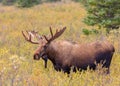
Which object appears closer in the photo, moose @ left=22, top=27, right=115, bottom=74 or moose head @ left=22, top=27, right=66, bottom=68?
moose head @ left=22, top=27, right=66, bottom=68

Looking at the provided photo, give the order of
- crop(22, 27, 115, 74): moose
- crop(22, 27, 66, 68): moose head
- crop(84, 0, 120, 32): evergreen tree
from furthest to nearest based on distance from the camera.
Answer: crop(84, 0, 120, 32): evergreen tree < crop(22, 27, 115, 74): moose < crop(22, 27, 66, 68): moose head

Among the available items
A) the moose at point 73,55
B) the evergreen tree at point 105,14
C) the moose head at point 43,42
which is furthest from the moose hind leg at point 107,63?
the evergreen tree at point 105,14

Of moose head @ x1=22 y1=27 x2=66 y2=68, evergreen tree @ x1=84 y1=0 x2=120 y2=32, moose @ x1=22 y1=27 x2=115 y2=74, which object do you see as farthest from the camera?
evergreen tree @ x1=84 y1=0 x2=120 y2=32

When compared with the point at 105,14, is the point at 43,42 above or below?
above

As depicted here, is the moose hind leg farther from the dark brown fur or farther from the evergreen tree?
the evergreen tree

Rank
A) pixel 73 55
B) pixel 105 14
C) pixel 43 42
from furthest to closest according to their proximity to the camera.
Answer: pixel 105 14 < pixel 73 55 < pixel 43 42

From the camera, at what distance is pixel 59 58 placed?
28.6ft

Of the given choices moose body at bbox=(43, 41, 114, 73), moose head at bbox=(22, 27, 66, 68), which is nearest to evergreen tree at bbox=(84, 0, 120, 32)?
moose body at bbox=(43, 41, 114, 73)

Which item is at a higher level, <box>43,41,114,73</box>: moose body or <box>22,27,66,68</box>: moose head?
<box>22,27,66,68</box>: moose head

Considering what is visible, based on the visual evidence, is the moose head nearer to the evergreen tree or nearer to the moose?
the moose

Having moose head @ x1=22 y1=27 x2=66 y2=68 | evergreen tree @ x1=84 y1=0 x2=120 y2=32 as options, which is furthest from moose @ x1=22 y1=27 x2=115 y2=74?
evergreen tree @ x1=84 y1=0 x2=120 y2=32

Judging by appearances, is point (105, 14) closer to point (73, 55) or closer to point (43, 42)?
point (73, 55)

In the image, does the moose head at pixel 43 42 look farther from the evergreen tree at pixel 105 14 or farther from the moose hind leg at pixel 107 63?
the evergreen tree at pixel 105 14

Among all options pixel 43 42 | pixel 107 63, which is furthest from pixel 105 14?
pixel 43 42
